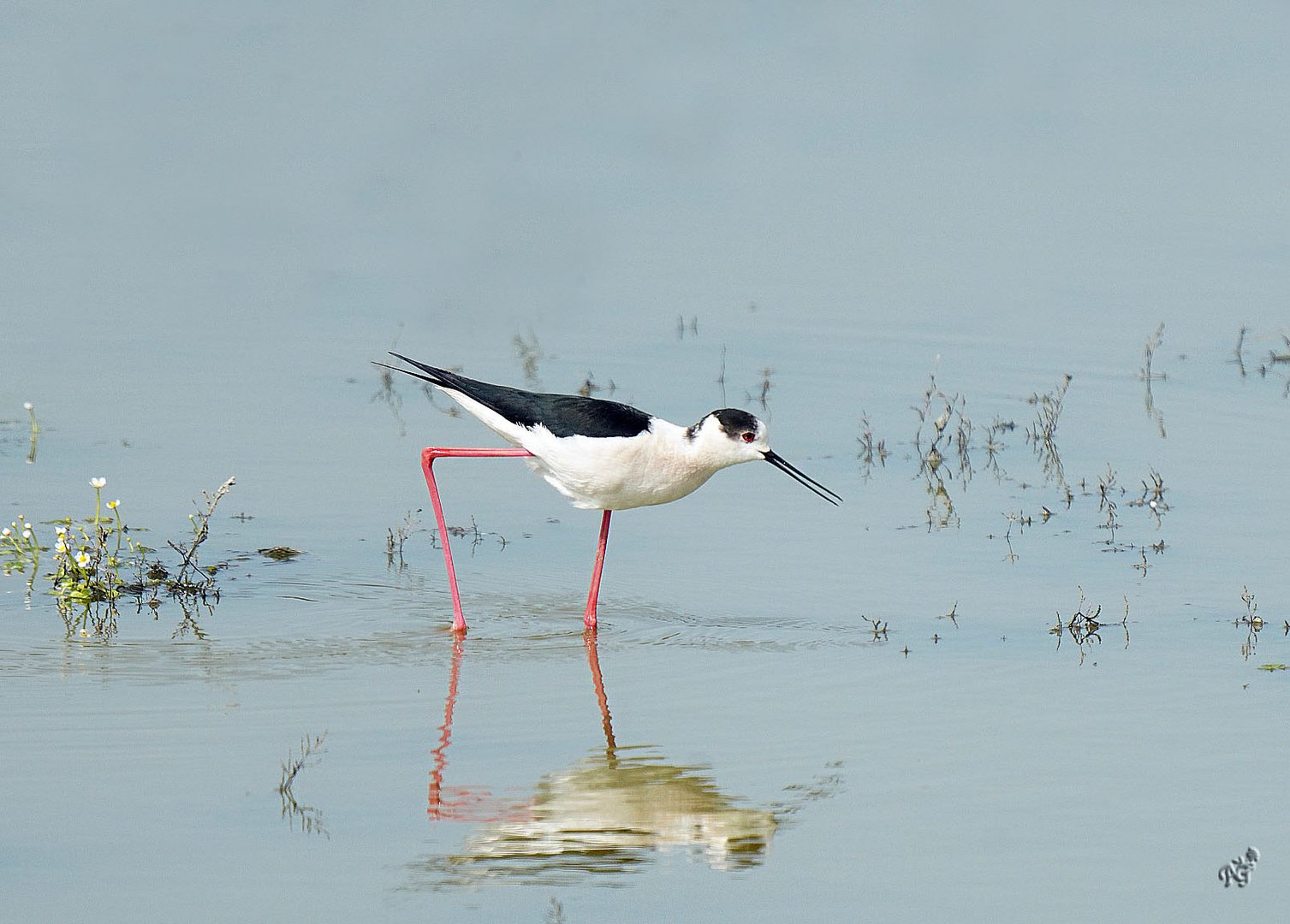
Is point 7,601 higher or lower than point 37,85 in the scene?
lower

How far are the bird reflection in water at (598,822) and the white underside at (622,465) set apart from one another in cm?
142

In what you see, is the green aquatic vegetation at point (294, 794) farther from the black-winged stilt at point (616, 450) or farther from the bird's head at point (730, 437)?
the bird's head at point (730, 437)

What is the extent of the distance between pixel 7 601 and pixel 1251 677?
3.76 meters

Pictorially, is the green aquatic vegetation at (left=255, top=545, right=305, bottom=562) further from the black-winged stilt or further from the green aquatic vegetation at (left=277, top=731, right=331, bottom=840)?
the green aquatic vegetation at (left=277, top=731, right=331, bottom=840)

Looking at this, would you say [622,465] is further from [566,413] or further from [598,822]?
[598,822]

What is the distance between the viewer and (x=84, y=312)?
10.1m

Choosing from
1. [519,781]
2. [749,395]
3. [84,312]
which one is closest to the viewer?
[519,781]

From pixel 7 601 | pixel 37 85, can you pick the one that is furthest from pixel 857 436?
pixel 37 85

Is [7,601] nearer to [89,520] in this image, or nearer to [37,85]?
[89,520]

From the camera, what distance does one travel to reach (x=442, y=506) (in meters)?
7.88

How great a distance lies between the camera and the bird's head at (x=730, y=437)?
6832mm

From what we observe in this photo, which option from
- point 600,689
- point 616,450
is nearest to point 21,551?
point 616,450

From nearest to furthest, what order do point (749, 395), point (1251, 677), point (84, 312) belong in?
point (1251, 677)
point (749, 395)
point (84, 312)

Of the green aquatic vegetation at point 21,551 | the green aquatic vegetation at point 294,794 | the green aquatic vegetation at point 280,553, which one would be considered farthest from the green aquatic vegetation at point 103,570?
the green aquatic vegetation at point 294,794
